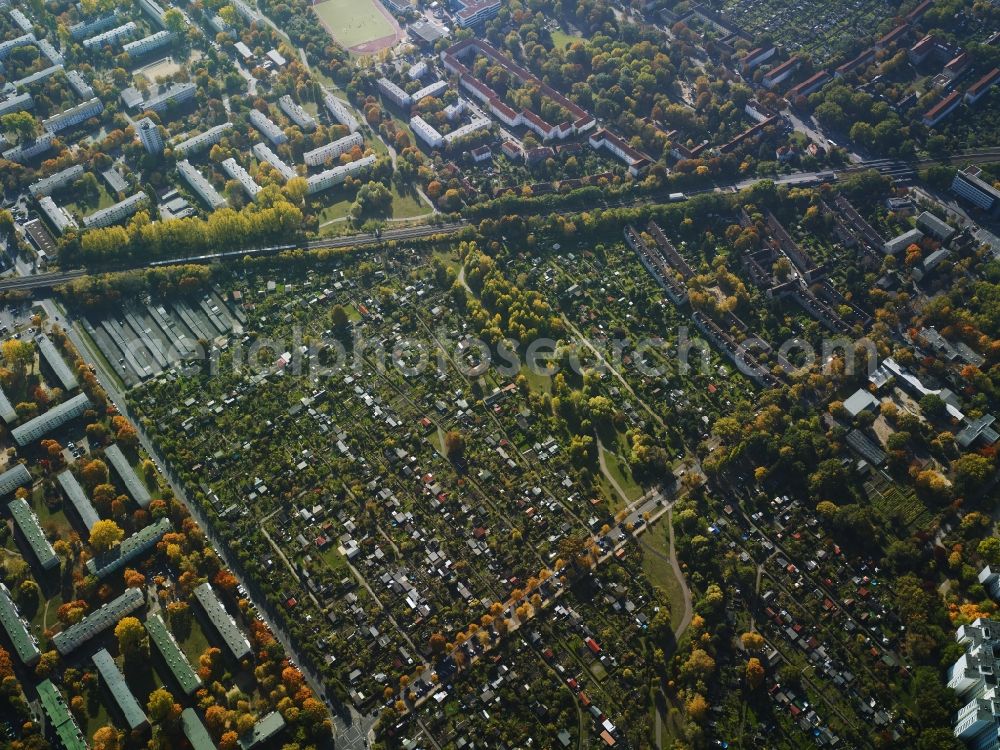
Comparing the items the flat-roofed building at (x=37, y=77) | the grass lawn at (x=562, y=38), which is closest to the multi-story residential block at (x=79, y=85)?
the flat-roofed building at (x=37, y=77)

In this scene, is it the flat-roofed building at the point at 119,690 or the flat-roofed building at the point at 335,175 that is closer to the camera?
the flat-roofed building at the point at 119,690

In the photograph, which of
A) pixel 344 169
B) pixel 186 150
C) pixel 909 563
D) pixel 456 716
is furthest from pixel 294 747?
pixel 186 150

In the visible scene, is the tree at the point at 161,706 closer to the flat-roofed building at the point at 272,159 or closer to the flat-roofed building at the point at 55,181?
the flat-roofed building at the point at 272,159

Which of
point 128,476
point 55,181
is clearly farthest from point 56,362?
point 55,181

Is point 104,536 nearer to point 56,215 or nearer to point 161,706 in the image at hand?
point 161,706

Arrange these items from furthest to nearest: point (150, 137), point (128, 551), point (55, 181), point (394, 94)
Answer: point (394, 94), point (150, 137), point (55, 181), point (128, 551)

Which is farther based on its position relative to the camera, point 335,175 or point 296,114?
point 296,114
